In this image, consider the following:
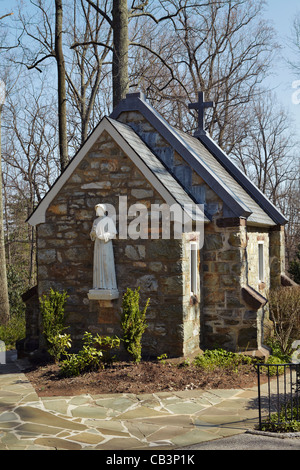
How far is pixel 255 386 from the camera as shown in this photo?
333 inches

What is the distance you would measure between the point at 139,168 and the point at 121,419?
4.93 meters

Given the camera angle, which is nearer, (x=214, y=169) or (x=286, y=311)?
(x=286, y=311)

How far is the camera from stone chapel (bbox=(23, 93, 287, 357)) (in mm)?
9508

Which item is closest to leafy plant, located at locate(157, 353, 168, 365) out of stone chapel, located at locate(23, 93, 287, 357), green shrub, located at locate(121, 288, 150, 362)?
stone chapel, located at locate(23, 93, 287, 357)

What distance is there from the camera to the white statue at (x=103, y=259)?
9.64 m

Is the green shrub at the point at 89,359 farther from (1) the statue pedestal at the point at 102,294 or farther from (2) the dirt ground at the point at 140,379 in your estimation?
(1) the statue pedestal at the point at 102,294

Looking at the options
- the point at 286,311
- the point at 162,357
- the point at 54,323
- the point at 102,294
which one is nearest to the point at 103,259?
the point at 102,294

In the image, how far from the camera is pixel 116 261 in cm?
990

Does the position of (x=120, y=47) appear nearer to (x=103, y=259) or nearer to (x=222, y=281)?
(x=103, y=259)

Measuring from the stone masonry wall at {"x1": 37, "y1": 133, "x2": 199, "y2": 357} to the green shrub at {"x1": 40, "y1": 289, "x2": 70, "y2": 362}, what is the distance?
51 centimetres

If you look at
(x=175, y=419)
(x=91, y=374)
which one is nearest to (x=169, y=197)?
(x=91, y=374)

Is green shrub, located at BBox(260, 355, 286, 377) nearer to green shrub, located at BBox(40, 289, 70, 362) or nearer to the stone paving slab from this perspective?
the stone paving slab

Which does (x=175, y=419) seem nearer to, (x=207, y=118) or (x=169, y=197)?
(x=169, y=197)

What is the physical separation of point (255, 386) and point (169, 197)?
3825 mm
